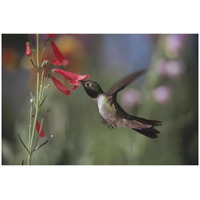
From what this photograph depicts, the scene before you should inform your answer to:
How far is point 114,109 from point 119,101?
635 mm

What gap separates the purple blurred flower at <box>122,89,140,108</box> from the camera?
2.08m

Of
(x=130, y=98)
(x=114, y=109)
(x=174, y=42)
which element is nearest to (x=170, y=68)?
(x=174, y=42)

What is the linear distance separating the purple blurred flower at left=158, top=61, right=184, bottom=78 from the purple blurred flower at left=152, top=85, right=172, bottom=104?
79mm

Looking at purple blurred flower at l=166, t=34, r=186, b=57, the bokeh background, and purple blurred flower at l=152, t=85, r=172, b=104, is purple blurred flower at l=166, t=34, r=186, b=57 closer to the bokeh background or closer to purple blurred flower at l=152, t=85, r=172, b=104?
the bokeh background

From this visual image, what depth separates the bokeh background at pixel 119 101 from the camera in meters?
1.98

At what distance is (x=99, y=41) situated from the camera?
2.03 meters

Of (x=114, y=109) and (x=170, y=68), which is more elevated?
(x=170, y=68)

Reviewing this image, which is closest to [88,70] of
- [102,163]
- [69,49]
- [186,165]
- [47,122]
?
[69,49]

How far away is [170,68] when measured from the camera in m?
2.10

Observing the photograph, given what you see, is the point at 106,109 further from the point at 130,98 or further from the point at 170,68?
the point at 170,68

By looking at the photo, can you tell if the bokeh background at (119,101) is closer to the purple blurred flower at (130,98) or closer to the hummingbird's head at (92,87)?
the purple blurred flower at (130,98)

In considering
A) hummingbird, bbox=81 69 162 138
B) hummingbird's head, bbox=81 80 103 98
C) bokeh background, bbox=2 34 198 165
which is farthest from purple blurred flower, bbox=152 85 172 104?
hummingbird's head, bbox=81 80 103 98
